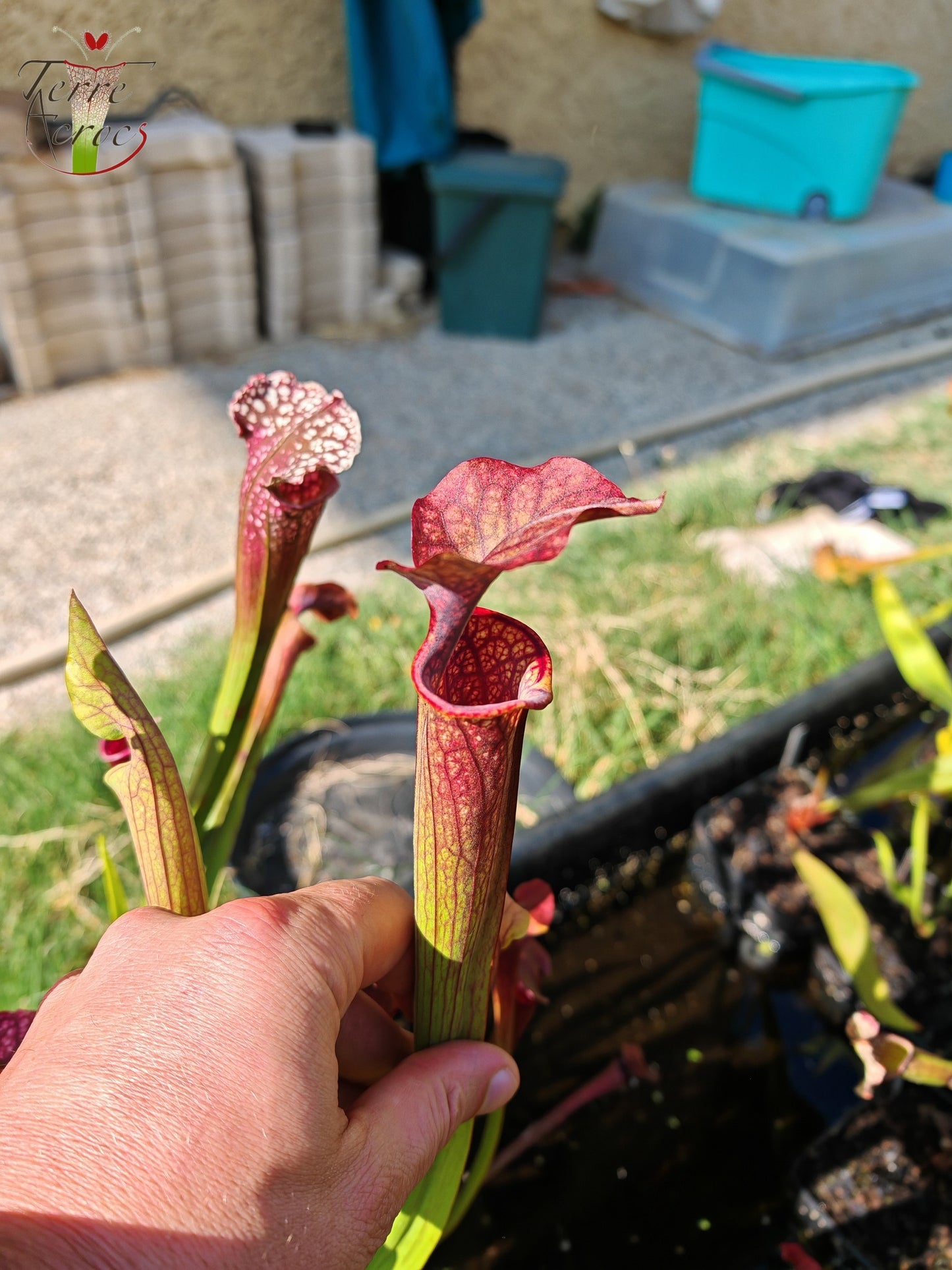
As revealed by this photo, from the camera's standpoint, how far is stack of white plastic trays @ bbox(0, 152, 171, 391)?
2.70 metres

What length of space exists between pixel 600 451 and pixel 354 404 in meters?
0.85

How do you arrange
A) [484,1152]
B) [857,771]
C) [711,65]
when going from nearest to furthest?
[484,1152], [857,771], [711,65]

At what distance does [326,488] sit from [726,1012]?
1017 millimetres

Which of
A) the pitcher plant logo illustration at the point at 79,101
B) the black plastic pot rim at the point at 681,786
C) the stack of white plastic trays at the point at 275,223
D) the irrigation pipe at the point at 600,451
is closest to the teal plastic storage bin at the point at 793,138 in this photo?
the irrigation pipe at the point at 600,451

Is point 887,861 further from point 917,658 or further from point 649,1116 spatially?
point 649,1116

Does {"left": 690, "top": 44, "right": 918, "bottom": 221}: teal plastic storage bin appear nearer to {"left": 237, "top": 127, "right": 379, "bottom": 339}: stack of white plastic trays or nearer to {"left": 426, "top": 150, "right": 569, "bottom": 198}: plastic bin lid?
{"left": 426, "top": 150, "right": 569, "bottom": 198}: plastic bin lid

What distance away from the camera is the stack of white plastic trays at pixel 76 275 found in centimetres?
270

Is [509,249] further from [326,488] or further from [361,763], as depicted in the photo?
[326,488]

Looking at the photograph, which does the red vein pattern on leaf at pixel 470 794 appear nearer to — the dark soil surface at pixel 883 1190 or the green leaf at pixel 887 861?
the dark soil surface at pixel 883 1190


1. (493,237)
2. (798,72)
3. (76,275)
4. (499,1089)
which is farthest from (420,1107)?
(798,72)

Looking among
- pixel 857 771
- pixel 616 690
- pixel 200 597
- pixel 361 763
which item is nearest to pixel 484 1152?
pixel 361 763

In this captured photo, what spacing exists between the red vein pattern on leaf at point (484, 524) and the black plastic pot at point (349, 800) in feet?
2.85

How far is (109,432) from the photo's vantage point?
9.39 ft

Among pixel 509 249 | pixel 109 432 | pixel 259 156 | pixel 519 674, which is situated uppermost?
pixel 519 674
